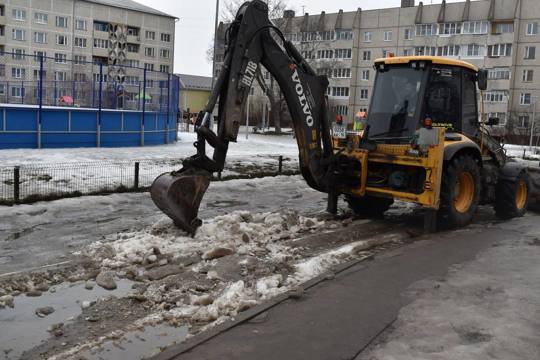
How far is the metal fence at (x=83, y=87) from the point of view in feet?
84.0

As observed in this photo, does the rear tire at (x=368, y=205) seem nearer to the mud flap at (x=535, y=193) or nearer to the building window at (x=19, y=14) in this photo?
the mud flap at (x=535, y=193)

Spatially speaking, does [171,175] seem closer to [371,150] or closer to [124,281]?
[124,281]

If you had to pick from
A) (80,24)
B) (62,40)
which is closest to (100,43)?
(80,24)

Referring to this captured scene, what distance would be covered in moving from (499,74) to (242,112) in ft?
208

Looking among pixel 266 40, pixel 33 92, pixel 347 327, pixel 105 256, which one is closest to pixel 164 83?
pixel 33 92

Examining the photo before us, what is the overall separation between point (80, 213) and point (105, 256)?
3.56 m

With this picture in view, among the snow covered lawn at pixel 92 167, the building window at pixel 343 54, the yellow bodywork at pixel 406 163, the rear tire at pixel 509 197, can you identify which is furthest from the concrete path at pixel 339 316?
the building window at pixel 343 54

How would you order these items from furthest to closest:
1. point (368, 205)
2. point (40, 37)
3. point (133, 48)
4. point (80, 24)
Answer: point (133, 48), point (80, 24), point (40, 37), point (368, 205)

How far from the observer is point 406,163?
965cm

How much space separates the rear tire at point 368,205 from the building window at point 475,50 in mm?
60967

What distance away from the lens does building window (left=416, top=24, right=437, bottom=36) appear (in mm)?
69875

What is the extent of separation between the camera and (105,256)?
7441 millimetres

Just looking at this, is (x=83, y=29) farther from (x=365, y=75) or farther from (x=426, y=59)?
(x=426, y=59)

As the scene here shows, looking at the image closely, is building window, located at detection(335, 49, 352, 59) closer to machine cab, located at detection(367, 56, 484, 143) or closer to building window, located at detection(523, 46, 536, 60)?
building window, located at detection(523, 46, 536, 60)
